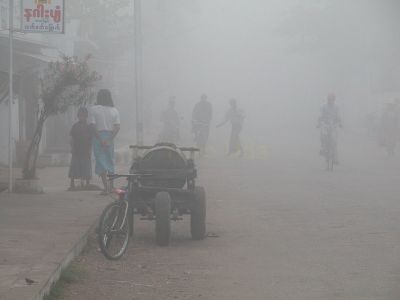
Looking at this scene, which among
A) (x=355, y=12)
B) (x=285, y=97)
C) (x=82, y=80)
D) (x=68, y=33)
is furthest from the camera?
(x=285, y=97)

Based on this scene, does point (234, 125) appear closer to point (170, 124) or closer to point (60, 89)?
point (170, 124)

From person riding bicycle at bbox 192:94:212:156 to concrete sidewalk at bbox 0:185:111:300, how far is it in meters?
12.2

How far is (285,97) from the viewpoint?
93.1 m

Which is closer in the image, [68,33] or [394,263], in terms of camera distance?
[394,263]

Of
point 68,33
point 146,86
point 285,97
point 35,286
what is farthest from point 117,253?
point 285,97

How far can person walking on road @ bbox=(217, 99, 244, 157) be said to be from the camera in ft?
85.4

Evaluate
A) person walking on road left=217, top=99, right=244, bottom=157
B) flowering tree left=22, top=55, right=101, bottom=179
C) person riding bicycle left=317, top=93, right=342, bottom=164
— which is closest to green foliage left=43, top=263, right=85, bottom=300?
flowering tree left=22, top=55, right=101, bottom=179

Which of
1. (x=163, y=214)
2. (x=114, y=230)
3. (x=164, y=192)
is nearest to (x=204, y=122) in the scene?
(x=164, y=192)

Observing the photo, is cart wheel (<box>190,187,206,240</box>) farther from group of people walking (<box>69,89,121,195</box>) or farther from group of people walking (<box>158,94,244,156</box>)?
group of people walking (<box>158,94,244,156</box>)

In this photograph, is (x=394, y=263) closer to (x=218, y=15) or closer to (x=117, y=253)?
(x=117, y=253)

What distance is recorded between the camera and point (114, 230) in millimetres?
8602

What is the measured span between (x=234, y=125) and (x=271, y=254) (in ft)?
57.0

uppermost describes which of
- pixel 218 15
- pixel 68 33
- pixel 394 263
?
pixel 218 15

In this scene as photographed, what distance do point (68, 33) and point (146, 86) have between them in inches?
693
